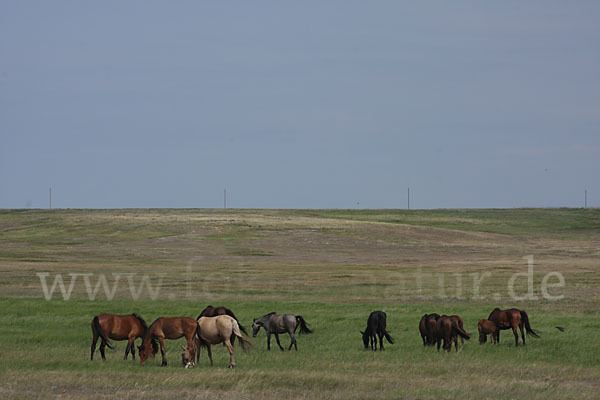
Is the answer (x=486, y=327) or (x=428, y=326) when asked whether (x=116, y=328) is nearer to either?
(x=428, y=326)

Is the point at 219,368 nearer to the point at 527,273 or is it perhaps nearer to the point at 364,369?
the point at 364,369

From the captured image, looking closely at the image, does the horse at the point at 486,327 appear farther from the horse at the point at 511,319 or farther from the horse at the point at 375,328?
the horse at the point at 375,328

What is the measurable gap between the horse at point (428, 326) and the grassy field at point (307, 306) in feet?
0.99

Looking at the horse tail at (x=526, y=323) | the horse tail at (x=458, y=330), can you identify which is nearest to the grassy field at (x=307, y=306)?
A: the horse tail at (x=526, y=323)

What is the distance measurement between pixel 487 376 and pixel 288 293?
23.2 metres

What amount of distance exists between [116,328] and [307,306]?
14.2 meters

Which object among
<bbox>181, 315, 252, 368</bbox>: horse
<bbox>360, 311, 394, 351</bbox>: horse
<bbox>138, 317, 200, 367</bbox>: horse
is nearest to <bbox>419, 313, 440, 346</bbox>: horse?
<bbox>360, 311, 394, 351</bbox>: horse

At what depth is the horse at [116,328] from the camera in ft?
59.7

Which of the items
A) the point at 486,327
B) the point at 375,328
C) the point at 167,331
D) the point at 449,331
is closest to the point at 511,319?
the point at 486,327

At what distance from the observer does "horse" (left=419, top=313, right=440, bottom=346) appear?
21.1 m

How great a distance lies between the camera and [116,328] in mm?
18344

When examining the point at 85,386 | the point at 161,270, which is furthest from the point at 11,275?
the point at 85,386

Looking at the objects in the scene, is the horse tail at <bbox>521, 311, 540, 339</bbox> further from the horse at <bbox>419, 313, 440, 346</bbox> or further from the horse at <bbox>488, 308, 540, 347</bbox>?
the horse at <bbox>419, 313, 440, 346</bbox>

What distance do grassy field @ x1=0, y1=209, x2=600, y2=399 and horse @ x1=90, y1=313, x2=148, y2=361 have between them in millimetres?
521
